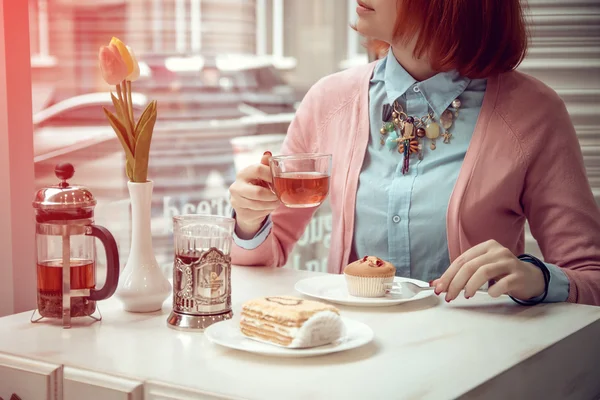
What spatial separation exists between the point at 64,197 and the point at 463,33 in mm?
997

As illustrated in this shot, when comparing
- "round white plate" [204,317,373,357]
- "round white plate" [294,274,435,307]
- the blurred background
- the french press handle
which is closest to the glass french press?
the french press handle

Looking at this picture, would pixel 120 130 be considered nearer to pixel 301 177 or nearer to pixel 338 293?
pixel 301 177

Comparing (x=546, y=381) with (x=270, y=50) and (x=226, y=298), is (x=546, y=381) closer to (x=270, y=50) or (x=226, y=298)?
(x=226, y=298)

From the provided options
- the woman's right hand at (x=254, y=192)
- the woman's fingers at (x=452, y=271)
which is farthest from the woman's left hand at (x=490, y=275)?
the woman's right hand at (x=254, y=192)

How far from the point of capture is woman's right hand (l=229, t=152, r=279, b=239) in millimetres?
1563

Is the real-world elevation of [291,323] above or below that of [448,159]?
below

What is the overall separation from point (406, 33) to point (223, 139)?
1.40m

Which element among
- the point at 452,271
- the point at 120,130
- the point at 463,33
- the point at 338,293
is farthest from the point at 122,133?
the point at 463,33

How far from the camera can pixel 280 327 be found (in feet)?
3.82

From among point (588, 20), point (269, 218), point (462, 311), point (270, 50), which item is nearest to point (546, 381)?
point (462, 311)

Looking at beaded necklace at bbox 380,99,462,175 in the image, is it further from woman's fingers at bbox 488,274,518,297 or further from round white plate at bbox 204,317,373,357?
round white plate at bbox 204,317,373,357

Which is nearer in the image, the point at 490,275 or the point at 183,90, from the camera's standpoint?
the point at 490,275

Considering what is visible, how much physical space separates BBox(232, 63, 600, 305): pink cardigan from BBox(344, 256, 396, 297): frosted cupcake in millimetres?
341

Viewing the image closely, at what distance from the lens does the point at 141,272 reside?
1.41 meters
